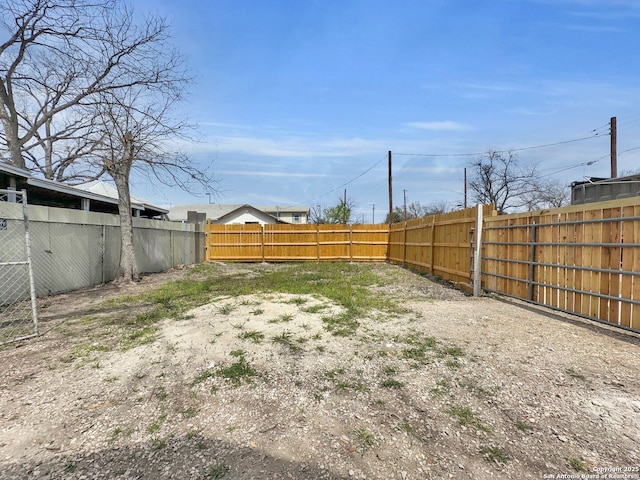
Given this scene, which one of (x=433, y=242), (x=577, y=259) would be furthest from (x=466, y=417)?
(x=433, y=242)

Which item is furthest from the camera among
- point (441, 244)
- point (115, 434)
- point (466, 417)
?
point (441, 244)

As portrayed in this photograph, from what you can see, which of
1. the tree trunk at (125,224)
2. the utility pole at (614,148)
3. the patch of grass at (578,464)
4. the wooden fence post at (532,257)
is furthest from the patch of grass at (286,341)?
the utility pole at (614,148)

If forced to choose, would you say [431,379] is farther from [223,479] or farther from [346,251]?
[346,251]

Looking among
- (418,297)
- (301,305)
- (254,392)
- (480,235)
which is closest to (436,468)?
(254,392)

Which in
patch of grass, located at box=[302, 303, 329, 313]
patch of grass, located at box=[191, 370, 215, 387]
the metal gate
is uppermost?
the metal gate

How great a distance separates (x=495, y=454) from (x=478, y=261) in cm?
562

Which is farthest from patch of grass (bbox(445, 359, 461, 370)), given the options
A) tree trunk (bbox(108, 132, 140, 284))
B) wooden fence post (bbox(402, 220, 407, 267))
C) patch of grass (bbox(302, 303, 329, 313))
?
wooden fence post (bbox(402, 220, 407, 267))

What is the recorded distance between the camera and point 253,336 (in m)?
4.07

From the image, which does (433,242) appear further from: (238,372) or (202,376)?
(202,376)

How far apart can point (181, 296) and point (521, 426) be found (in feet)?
20.7

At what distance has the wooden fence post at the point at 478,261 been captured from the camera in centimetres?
691

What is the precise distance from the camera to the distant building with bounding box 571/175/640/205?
20.8 ft

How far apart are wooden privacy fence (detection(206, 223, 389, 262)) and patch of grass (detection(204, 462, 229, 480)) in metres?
13.8

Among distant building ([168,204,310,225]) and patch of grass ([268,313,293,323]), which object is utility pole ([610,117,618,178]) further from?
distant building ([168,204,310,225])
